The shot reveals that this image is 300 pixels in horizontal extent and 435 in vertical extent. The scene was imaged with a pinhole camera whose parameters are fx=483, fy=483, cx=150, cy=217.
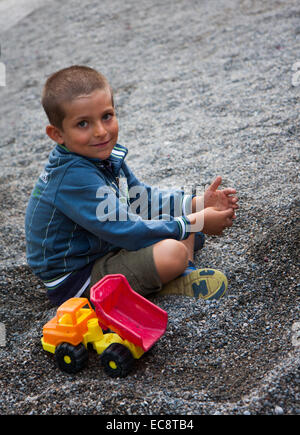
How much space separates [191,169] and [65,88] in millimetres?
1277

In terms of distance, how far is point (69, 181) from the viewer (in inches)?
70.9

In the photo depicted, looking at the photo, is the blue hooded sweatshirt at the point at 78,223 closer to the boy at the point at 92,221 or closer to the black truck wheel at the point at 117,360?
the boy at the point at 92,221

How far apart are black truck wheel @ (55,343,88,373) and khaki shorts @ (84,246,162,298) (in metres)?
0.34

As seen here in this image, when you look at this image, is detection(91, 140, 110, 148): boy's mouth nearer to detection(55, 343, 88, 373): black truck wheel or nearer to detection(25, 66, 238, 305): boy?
detection(25, 66, 238, 305): boy

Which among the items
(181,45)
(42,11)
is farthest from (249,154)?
(42,11)

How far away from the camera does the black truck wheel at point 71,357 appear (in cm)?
159

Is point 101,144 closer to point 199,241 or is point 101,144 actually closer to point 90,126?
point 90,126

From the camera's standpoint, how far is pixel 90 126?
181 cm

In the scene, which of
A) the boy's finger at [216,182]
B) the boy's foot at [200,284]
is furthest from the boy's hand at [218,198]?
the boy's foot at [200,284]

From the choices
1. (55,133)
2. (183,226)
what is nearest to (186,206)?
(183,226)

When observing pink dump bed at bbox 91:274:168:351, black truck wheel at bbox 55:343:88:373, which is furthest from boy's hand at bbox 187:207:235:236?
black truck wheel at bbox 55:343:88:373

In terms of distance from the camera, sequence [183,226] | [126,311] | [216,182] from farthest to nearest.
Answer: [216,182], [183,226], [126,311]

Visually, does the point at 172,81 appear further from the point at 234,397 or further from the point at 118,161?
the point at 234,397

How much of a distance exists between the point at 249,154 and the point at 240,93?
1.02 metres
